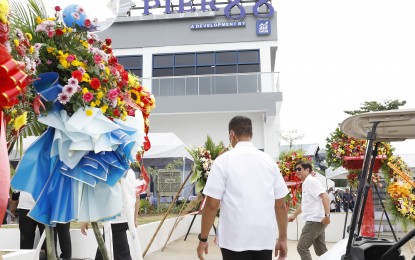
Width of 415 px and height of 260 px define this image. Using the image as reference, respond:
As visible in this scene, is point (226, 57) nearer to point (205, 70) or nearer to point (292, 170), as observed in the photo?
point (205, 70)

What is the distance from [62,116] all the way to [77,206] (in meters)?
0.67

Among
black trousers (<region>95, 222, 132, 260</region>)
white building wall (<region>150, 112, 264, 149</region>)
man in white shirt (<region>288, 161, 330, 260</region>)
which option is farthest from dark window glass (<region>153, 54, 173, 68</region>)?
black trousers (<region>95, 222, 132, 260</region>)

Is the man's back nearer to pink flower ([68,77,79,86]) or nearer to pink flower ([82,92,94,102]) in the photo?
pink flower ([82,92,94,102])

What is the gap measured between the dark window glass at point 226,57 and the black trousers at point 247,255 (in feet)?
73.1

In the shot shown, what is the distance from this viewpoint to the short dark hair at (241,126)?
3822 mm

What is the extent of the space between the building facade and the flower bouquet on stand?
18.4 meters

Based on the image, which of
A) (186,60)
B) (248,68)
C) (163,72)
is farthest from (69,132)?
(186,60)

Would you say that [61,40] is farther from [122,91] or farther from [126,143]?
[126,143]

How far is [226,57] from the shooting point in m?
25.3

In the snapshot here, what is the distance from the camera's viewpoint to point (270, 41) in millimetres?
24859

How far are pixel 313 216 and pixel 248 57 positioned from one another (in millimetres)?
19457

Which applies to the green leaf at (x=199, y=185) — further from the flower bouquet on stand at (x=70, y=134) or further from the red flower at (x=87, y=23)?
the red flower at (x=87, y=23)

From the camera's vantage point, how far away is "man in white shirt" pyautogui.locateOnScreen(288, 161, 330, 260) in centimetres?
618

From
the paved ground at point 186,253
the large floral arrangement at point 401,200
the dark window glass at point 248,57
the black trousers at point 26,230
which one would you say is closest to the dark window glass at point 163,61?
the dark window glass at point 248,57
